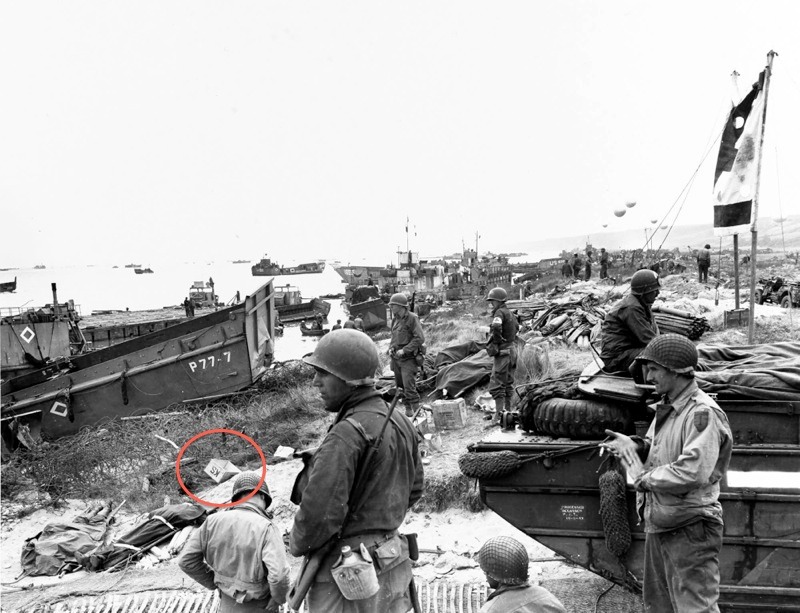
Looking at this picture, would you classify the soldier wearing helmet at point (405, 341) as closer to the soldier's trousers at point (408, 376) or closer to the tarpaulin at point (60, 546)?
the soldier's trousers at point (408, 376)

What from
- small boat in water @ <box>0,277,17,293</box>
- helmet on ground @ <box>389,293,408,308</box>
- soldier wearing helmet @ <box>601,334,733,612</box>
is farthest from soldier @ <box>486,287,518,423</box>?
small boat in water @ <box>0,277,17,293</box>

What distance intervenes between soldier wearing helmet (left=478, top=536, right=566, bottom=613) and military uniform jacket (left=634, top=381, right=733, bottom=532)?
0.82m

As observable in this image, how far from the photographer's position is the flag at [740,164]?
750 cm

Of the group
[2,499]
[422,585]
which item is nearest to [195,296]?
[2,499]

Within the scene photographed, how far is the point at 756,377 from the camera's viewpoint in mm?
4051

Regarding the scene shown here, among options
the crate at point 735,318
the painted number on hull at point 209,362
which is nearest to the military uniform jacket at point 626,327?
the crate at point 735,318

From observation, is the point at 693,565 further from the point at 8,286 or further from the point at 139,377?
the point at 8,286

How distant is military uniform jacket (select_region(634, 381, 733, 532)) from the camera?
2891mm

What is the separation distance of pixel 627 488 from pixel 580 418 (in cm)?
55

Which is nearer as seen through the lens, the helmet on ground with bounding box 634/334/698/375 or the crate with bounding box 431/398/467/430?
the helmet on ground with bounding box 634/334/698/375

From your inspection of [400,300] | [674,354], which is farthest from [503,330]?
[674,354]

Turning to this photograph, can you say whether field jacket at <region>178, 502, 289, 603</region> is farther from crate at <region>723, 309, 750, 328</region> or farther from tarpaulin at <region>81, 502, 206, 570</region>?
crate at <region>723, 309, 750, 328</region>

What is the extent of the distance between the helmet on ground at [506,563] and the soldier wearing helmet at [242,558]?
123 cm

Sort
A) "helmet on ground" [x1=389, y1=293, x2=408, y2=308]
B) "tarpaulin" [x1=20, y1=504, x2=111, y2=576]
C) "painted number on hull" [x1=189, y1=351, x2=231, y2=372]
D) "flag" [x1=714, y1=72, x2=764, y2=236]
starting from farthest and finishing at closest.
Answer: "painted number on hull" [x1=189, y1=351, x2=231, y2=372], "helmet on ground" [x1=389, y1=293, x2=408, y2=308], "flag" [x1=714, y1=72, x2=764, y2=236], "tarpaulin" [x1=20, y1=504, x2=111, y2=576]
